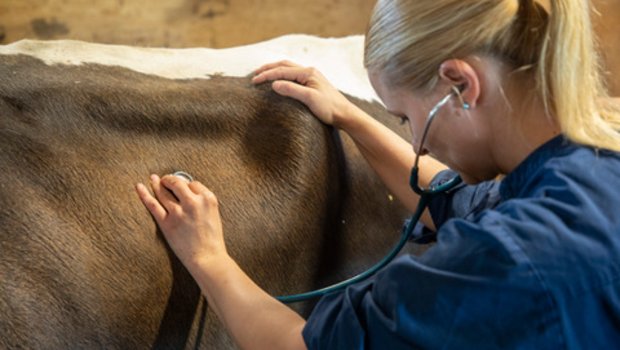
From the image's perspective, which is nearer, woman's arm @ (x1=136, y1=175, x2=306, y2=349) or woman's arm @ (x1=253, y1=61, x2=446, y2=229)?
woman's arm @ (x1=136, y1=175, x2=306, y2=349)

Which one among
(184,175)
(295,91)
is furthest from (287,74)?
(184,175)

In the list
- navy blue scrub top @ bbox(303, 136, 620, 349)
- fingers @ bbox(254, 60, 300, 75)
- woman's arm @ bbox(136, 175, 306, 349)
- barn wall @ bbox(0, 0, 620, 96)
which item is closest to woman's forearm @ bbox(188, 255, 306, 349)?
woman's arm @ bbox(136, 175, 306, 349)

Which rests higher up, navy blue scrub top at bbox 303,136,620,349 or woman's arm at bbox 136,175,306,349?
navy blue scrub top at bbox 303,136,620,349

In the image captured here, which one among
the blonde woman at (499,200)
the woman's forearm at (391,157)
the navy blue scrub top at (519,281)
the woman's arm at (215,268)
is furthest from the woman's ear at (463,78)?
the woman's forearm at (391,157)

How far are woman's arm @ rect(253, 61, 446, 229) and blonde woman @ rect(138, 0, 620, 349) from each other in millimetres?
283

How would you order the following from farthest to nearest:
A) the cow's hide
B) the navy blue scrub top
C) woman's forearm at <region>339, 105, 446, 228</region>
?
woman's forearm at <region>339, 105, 446, 228</region> < the cow's hide < the navy blue scrub top

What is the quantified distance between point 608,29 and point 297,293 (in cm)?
105

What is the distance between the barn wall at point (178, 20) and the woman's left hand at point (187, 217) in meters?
1.28

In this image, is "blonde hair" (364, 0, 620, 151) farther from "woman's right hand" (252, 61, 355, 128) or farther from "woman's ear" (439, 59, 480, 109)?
"woman's right hand" (252, 61, 355, 128)

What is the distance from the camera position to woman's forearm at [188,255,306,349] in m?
0.85

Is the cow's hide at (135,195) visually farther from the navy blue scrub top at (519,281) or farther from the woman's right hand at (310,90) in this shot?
the navy blue scrub top at (519,281)

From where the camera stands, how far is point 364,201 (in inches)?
51.5

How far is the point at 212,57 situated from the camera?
1403 mm

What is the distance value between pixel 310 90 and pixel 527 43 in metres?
0.51
